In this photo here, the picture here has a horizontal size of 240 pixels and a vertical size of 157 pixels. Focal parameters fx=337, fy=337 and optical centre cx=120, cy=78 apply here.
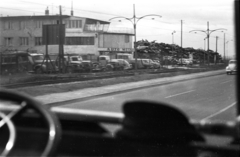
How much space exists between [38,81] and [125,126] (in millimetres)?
701

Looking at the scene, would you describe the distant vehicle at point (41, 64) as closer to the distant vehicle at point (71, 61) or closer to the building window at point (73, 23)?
the distant vehicle at point (71, 61)

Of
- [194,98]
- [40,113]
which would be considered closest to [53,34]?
[40,113]

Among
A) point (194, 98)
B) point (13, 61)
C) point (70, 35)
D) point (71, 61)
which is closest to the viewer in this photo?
point (194, 98)

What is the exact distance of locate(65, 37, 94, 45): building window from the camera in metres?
1.06

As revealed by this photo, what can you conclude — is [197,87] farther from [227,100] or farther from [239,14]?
[239,14]

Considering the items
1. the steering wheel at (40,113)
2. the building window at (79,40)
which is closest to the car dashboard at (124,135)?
the steering wheel at (40,113)

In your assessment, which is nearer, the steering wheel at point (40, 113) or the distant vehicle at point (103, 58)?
the steering wheel at point (40, 113)

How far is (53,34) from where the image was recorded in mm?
1095

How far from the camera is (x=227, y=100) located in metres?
0.94

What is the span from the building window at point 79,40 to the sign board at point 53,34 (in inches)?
0.8

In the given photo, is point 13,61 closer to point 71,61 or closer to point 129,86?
point 71,61

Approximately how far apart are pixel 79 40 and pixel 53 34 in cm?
9

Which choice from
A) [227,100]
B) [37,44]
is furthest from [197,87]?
[37,44]

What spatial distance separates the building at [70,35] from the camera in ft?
3.48
